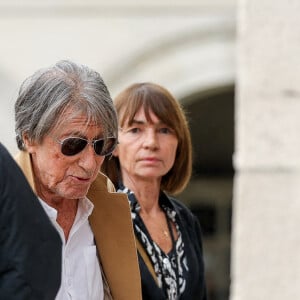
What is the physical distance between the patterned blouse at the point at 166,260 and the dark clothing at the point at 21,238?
3.37 feet

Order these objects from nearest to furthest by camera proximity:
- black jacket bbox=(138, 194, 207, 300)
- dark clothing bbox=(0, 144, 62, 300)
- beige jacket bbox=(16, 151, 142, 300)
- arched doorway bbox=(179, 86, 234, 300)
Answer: dark clothing bbox=(0, 144, 62, 300), beige jacket bbox=(16, 151, 142, 300), black jacket bbox=(138, 194, 207, 300), arched doorway bbox=(179, 86, 234, 300)

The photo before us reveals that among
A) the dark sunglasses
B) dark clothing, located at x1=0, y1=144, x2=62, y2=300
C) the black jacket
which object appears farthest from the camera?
the black jacket

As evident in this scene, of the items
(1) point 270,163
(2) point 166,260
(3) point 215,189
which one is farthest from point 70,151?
(3) point 215,189

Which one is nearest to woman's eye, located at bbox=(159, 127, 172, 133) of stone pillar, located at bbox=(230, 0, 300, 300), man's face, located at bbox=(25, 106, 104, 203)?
stone pillar, located at bbox=(230, 0, 300, 300)

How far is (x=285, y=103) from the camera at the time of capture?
3002 millimetres

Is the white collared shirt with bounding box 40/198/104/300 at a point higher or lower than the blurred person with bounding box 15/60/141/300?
lower

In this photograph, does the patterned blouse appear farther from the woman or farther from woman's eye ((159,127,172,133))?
woman's eye ((159,127,172,133))

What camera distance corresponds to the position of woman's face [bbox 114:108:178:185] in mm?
3646

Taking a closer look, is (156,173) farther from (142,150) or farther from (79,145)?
(79,145)

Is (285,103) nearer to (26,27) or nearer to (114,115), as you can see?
(114,115)

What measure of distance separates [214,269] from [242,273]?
545 inches

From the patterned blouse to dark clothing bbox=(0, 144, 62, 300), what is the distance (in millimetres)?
1026

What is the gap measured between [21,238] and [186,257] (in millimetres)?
1272

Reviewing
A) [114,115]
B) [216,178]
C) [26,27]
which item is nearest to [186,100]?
[26,27]
